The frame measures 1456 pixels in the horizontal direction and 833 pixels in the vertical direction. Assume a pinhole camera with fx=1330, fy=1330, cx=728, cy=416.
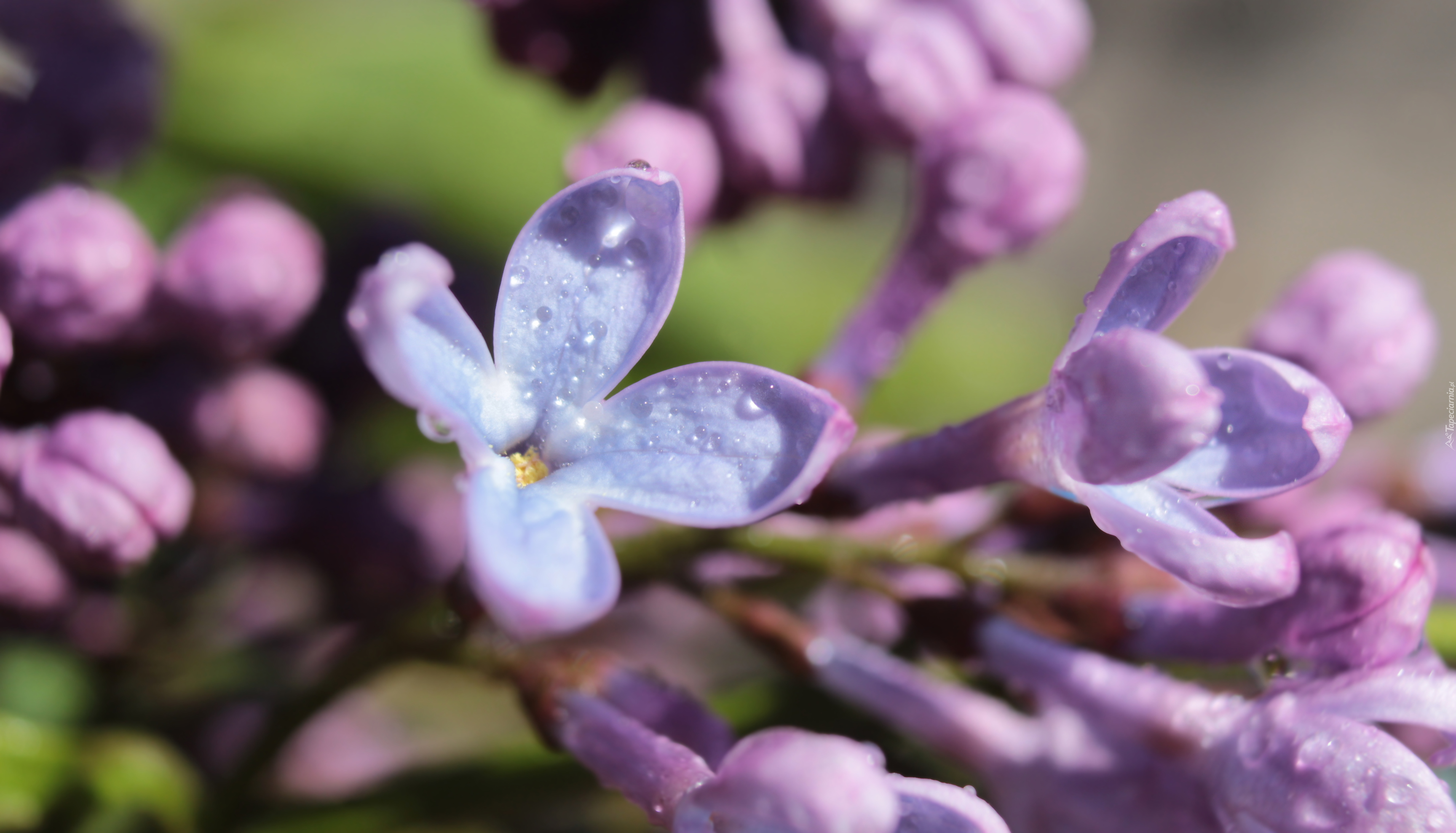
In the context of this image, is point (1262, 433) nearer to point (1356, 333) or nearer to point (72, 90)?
point (1356, 333)

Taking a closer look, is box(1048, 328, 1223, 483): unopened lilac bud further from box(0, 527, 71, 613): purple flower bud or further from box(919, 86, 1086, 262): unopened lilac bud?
box(0, 527, 71, 613): purple flower bud

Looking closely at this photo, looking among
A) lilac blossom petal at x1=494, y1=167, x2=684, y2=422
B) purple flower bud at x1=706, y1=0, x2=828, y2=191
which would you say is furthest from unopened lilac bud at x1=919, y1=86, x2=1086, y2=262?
lilac blossom petal at x1=494, y1=167, x2=684, y2=422

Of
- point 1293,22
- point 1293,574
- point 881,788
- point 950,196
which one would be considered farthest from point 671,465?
point 1293,22

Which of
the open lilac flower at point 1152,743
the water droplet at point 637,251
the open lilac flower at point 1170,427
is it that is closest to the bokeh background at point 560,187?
the open lilac flower at point 1152,743

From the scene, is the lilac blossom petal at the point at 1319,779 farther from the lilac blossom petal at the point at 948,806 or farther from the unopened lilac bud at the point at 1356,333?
the unopened lilac bud at the point at 1356,333

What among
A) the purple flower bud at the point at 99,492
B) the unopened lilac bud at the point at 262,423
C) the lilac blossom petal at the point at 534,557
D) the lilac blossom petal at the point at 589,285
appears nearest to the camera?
the lilac blossom petal at the point at 534,557

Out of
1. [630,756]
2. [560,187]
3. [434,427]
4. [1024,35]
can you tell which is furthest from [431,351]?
[560,187]

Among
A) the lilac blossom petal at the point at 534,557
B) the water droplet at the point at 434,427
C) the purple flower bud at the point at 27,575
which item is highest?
the water droplet at the point at 434,427
